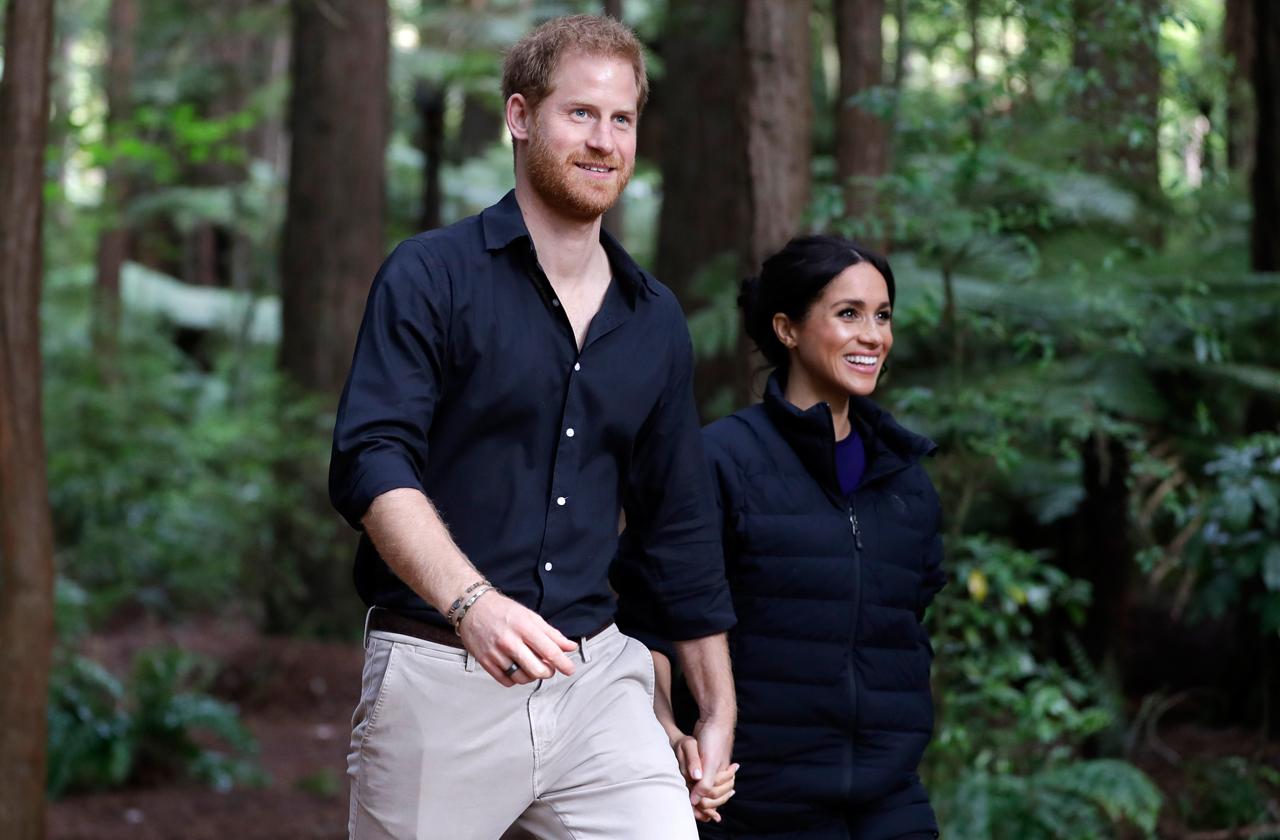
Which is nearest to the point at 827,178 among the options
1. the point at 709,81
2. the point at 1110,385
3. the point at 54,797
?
the point at 709,81

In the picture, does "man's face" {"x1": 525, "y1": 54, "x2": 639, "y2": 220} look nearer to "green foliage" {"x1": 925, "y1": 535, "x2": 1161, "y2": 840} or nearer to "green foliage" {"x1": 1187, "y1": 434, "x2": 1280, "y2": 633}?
"green foliage" {"x1": 925, "y1": 535, "x2": 1161, "y2": 840}

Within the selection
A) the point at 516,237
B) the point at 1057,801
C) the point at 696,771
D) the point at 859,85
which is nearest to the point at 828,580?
the point at 696,771

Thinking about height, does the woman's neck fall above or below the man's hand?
above

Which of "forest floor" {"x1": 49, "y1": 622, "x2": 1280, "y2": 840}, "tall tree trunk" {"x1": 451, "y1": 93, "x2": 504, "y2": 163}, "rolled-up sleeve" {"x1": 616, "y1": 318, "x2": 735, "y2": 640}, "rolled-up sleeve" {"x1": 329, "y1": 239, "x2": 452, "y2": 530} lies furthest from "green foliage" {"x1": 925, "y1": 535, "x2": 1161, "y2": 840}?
"tall tree trunk" {"x1": 451, "y1": 93, "x2": 504, "y2": 163}

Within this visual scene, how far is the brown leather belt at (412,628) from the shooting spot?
9.93 feet

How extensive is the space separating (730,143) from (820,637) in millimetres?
7470

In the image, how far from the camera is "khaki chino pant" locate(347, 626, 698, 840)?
302 cm

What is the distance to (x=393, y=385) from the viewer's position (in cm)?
294

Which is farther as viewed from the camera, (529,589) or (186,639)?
(186,639)

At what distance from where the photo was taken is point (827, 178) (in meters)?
10.5

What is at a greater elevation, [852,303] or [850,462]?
[852,303]

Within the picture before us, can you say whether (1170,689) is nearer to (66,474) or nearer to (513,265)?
(513,265)

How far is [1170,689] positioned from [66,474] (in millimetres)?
10259

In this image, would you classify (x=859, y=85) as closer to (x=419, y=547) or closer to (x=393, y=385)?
(x=393, y=385)
